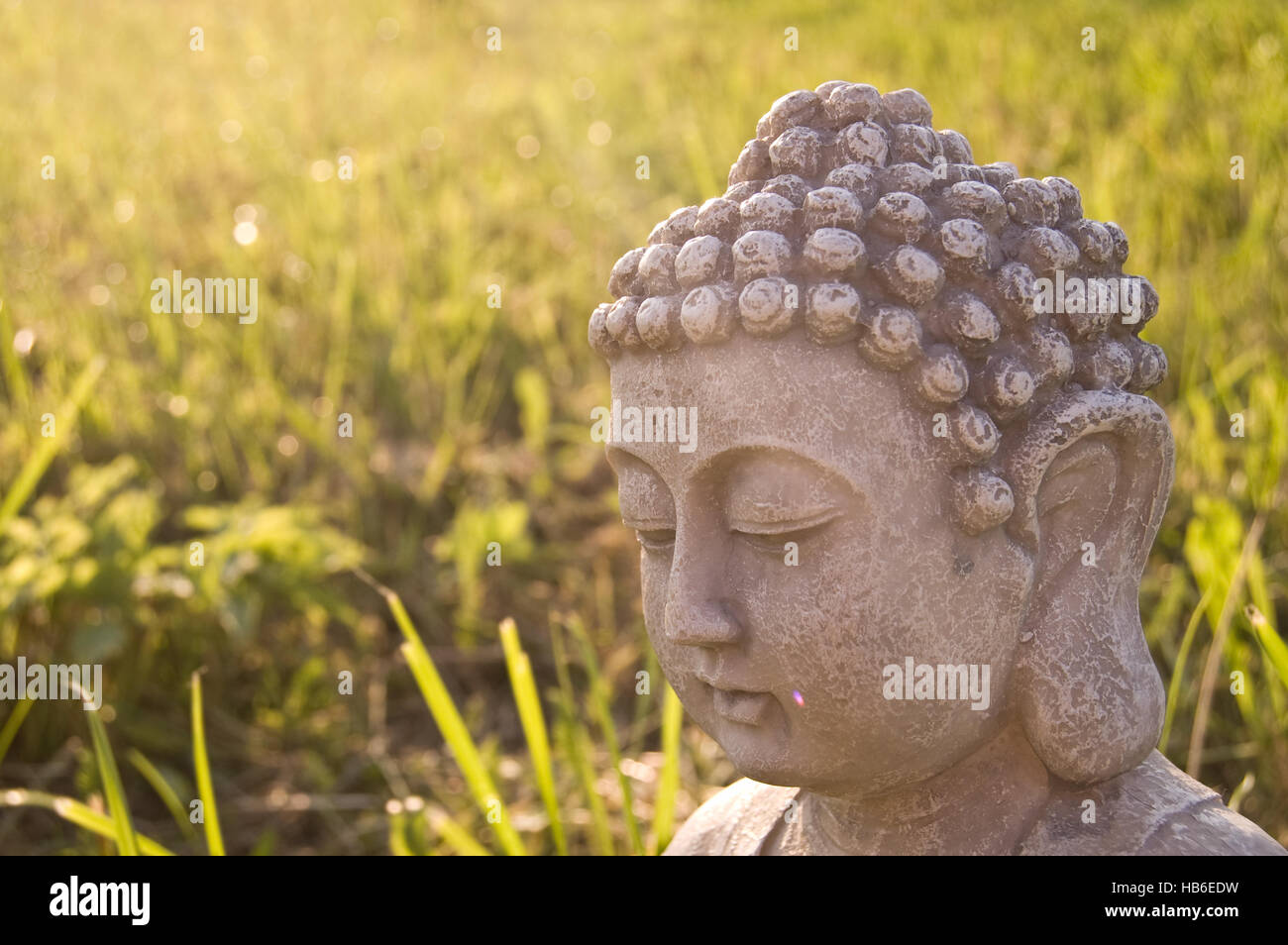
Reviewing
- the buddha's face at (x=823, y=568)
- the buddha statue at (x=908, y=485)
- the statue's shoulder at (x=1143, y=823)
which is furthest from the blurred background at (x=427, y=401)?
the buddha's face at (x=823, y=568)

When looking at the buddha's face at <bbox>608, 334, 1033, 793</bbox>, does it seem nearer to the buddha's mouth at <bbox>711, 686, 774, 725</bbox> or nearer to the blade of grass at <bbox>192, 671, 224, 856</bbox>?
the buddha's mouth at <bbox>711, 686, 774, 725</bbox>

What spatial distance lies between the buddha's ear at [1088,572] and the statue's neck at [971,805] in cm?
7

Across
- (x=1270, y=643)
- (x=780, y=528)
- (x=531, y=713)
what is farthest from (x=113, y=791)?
(x=1270, y=643)

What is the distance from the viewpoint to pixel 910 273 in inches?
65.3

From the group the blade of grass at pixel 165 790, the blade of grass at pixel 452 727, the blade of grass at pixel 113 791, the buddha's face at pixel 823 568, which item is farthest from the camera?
the blade of grass at pixel 165 790

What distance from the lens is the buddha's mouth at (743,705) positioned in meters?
1.75

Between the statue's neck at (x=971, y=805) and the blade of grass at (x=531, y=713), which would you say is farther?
the blade of grass at (x=531, y=713)

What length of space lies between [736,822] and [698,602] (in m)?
0.59

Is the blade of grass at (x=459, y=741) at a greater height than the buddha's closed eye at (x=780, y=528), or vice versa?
the buddha's closed eye at (x=780, y=528)

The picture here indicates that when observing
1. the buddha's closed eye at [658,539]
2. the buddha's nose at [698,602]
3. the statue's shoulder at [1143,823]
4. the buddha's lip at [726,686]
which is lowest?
the statue's shoulder at [1143,823]

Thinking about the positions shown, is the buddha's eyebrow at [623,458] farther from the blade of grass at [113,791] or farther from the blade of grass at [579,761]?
the blade of grass at [113,791]

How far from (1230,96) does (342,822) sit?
4710 mm

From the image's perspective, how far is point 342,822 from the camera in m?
3.27
